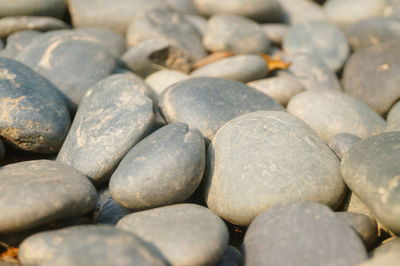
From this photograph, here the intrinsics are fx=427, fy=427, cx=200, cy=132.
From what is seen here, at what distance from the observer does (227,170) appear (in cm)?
228

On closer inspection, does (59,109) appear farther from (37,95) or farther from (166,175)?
(166,175)

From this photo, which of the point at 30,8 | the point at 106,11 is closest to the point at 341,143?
the point at 106,11

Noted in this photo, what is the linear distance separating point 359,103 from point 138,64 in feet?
5.83

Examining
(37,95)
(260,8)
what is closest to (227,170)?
(37,95)

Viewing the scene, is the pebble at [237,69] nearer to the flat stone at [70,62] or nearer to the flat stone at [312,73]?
the flat stone at [312,73]

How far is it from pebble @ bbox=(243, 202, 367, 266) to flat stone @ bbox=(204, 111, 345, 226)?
17 centimetres

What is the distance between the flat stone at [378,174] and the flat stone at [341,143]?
0.61 feet

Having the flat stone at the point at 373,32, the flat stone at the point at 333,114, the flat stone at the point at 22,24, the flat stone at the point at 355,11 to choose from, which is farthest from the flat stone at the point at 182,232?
the flat stone at the point at 355,11

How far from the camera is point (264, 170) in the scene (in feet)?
7.25

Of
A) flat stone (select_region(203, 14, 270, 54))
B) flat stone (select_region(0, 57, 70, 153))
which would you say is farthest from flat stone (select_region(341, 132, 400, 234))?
flat stone (select_region(203, 14, 270, 54))

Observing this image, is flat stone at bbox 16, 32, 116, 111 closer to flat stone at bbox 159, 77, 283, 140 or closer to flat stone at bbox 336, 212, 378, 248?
flat stone at bbox 159, 77, 283, 140

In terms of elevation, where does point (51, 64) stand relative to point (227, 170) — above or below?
above

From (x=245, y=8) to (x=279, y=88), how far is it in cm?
135

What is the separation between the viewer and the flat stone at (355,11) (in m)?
4.75
